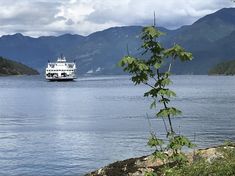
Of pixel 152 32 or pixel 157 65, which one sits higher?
pixel 152 32

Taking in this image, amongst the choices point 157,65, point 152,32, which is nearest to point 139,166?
point 157,65

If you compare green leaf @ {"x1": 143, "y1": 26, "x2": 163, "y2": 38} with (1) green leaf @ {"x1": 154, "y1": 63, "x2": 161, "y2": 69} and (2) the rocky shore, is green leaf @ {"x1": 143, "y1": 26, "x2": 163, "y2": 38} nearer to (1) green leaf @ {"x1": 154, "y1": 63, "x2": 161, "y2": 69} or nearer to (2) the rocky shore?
(1) green leaf @ {"x1": 154, "y1": 63, "x2": 161, "y2": 69}

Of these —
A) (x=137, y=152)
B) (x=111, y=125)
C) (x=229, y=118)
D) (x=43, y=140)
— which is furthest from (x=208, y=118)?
(x=137, y=152)

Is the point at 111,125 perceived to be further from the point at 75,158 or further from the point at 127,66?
the point at 127,66

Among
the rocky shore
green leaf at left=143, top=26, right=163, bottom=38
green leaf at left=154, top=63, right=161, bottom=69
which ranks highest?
green leaf at left=143, top=26, right=163, bottom=38

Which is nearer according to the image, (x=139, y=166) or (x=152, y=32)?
(x=152, y=32)

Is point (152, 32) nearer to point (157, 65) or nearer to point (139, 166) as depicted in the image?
point (157, 65)

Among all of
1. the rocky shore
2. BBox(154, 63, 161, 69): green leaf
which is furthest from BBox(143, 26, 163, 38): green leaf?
the rocky shore

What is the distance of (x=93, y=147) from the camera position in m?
39.7

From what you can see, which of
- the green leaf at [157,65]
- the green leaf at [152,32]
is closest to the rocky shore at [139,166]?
the green leaf at [157,65]

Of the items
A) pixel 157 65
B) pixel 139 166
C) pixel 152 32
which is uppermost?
pixel 152 32

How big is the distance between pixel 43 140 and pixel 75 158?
11753 millimetres

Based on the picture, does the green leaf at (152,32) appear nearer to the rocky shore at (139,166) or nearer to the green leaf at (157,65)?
the green leaf at (157,65)

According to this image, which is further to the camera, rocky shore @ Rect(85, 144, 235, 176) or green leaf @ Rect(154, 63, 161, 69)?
rocky shore @ Rect(85, 144, 235, 176)
